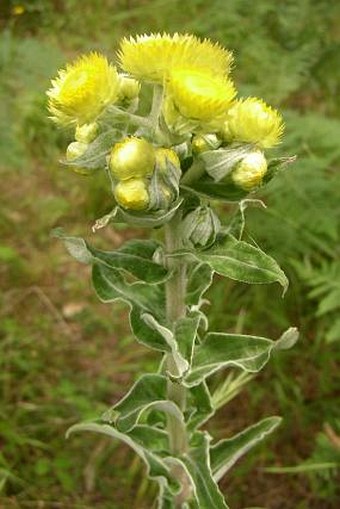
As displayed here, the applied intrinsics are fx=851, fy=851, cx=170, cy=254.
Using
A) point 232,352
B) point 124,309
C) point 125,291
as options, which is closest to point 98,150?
point 125,291

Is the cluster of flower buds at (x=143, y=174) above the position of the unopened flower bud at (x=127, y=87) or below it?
below

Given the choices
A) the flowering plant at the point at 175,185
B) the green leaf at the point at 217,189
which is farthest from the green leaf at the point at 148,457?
the green leaf at the point at 217,189

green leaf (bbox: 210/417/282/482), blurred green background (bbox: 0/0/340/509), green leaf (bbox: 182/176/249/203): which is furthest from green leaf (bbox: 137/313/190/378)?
blurred green background (bbox: 0/0/340/509)

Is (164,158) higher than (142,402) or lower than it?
higher

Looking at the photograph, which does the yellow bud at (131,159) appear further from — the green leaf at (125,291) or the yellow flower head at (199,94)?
the green leaf at (125,291)

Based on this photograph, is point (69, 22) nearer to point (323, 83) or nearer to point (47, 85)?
point (47, 85)

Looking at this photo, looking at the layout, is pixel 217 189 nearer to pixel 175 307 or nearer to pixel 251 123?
pixel 251 123

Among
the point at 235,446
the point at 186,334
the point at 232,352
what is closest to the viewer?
the point at 186,334
